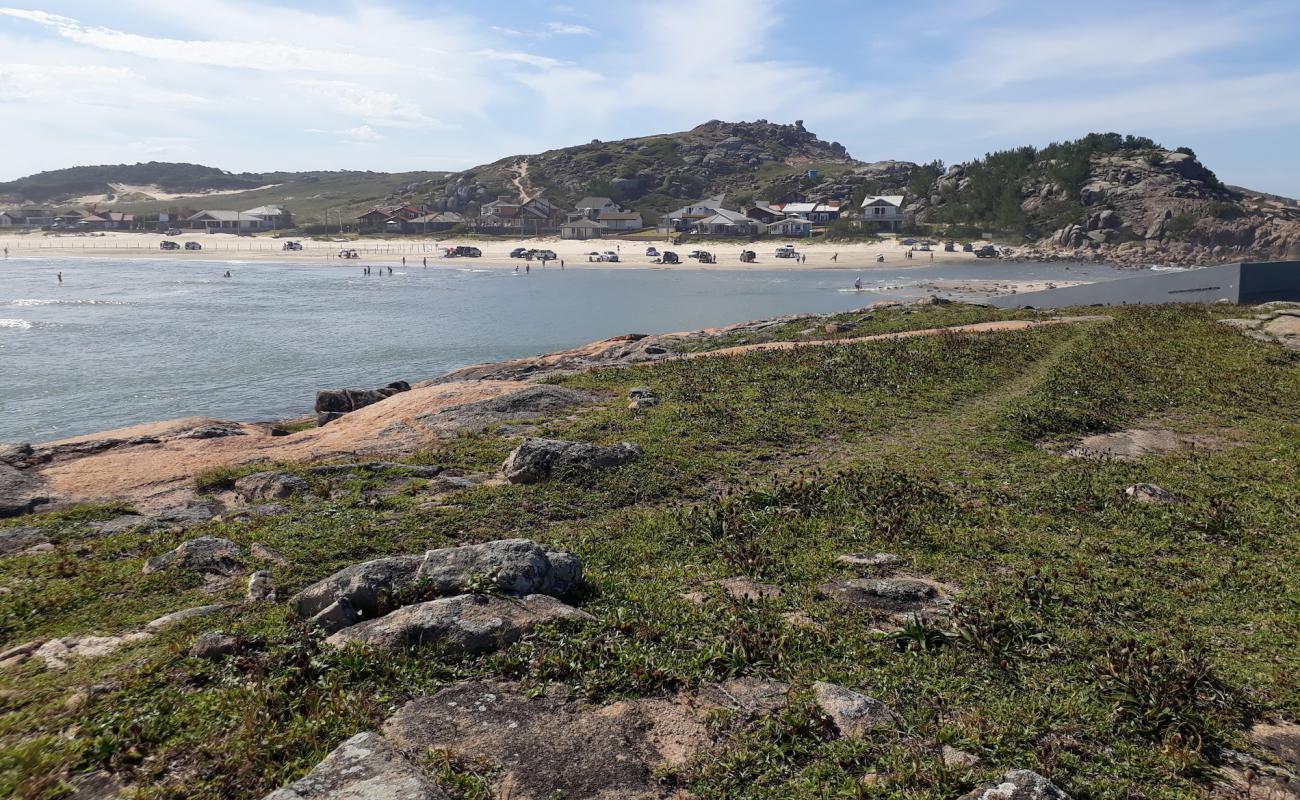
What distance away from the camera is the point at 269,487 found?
1531 cm

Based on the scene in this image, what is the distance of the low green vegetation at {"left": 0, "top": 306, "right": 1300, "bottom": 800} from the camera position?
685cm

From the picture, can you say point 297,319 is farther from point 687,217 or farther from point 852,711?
point 687,217

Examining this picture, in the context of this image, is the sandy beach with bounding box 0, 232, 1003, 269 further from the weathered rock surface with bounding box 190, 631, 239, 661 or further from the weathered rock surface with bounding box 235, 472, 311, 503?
the weathered rock surface with bounding box 190, 631, 239, 661

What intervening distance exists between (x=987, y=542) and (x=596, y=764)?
7509 millimetres

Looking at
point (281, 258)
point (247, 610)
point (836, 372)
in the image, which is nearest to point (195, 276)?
point (281, 258)

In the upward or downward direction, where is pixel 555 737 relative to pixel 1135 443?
downward

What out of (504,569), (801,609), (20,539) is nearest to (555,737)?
(504,569)

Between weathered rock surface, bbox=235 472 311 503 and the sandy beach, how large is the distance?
107 meters

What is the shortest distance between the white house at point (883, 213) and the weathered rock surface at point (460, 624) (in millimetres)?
154829

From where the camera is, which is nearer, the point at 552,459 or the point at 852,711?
the point at 852,711

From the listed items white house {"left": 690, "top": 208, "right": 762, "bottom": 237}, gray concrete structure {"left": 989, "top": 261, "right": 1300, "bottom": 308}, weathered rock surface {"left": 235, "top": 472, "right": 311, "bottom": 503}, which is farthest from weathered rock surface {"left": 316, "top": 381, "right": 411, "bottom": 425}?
white house {"left": 690, "top": 208, "right": 762, "bottom": 237}

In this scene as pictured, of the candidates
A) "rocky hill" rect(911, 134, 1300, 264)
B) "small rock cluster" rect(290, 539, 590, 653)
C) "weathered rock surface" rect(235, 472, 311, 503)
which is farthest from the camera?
"rocky hill" rect(911, 134, 1300, 264)

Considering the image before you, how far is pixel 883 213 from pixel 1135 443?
146506 millimetres

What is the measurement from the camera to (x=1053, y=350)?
28.4 meters
